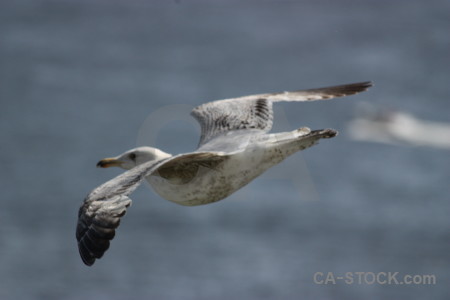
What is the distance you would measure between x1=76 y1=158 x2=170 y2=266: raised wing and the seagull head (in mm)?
1839

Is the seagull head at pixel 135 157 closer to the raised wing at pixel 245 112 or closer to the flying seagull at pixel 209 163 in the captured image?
the flying seagull at pixel 209 163

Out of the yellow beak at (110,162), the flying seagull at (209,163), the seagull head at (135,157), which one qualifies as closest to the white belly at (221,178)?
the flying seagull at (209,163)

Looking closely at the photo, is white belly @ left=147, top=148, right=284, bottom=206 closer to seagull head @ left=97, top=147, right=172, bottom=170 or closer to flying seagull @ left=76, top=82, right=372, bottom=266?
flying seagull @ left=76, top=82, right=372, bottom=266

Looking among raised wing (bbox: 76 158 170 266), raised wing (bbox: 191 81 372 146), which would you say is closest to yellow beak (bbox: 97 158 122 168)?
raised wing (bbox: 191 81 372 146)

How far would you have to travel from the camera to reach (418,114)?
2950 centimetres

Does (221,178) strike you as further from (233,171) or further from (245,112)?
(245,112)

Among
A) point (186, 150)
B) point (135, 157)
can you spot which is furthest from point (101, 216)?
point (186, 150)

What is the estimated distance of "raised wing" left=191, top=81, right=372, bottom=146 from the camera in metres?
9.83

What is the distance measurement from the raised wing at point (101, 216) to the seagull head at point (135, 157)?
6.03ft

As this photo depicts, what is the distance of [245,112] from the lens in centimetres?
1008

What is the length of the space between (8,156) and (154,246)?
6973mm

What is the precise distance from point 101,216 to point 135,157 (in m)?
2.22

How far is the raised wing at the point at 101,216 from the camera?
25.1 feet

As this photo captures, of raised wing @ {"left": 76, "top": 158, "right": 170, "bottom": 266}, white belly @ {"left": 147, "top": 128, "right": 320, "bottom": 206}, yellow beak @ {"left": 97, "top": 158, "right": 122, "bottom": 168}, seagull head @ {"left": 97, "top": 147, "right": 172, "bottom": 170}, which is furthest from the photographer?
yellow beak @ {"left": 97, "top": 158, "right": 122, "bottom": 168}
